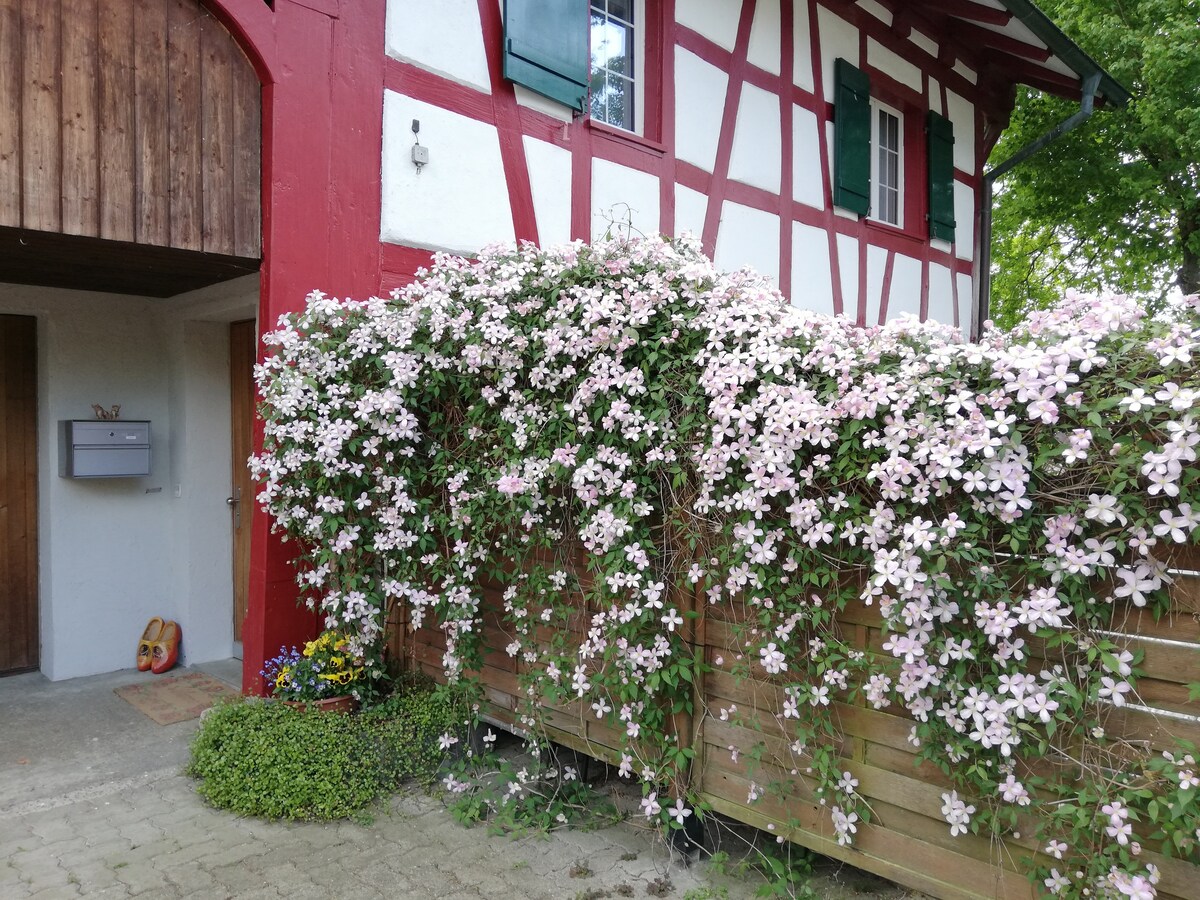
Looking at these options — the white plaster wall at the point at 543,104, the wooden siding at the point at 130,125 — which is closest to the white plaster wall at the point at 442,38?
the white plaster wall at the point at 543,104

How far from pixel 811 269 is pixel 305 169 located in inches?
180

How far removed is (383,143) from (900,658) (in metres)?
3.79

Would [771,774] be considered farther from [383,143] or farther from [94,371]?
[94,371]

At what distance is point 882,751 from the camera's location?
2.57 metres

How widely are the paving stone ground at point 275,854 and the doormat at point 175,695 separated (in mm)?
615

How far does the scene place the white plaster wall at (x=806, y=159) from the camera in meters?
7.27

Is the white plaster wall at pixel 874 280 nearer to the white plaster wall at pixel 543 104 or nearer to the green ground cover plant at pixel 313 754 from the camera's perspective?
the white plaster wall at pixel 543 104

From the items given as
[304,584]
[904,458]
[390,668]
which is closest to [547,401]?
[904,458]

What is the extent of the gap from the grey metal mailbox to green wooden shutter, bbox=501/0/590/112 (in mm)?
3133

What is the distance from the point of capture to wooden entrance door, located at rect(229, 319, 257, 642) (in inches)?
212

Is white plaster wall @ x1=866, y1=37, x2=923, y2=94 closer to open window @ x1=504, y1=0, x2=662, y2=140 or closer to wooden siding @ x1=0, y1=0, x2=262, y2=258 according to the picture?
open window @ x1=504, y1=0, x2=662, y2=140

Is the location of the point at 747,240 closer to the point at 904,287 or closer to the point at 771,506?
the point at 904,287

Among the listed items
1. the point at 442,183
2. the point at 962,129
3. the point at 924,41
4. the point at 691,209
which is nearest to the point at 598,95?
the point at 691,209

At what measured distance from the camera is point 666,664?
2.93 metres
